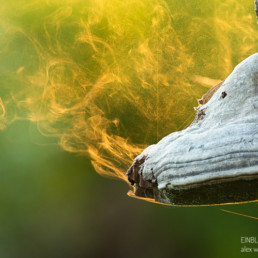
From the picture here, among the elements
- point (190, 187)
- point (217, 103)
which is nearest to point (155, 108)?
point (217, 103)

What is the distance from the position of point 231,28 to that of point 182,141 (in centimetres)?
106

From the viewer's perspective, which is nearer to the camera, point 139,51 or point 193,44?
point 193,44

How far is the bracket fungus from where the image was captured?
741 millimetres

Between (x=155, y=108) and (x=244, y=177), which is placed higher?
(x=155, y=108)

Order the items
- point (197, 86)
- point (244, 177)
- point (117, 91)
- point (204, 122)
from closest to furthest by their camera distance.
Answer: point (244, 177) < point (204, 122) < point (197, 86) < point (117, 91)

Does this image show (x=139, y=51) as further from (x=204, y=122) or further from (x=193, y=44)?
(x=204, y=122)

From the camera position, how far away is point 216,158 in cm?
75

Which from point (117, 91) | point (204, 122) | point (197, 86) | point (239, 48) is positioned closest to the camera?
point (204, 122)

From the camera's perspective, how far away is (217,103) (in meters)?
1.07

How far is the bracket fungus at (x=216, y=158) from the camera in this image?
29.2 inches

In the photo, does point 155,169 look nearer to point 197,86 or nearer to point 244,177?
point 244,177

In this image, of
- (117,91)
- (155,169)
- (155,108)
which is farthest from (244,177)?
(117,91)

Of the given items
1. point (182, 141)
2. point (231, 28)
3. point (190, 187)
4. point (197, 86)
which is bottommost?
point (190, 187)

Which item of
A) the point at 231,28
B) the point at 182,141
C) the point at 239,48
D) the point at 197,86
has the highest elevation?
the point at 231,28
